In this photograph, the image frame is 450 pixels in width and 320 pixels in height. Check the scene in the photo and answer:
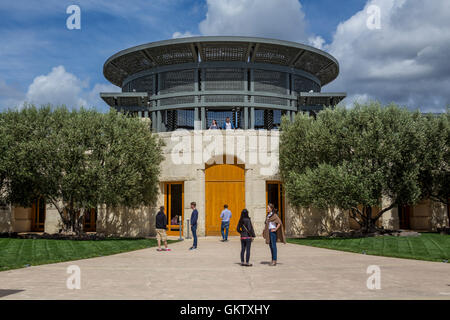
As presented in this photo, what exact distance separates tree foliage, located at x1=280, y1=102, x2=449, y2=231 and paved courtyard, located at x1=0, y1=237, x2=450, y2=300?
24.0 feet

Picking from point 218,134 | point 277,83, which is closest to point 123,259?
point 218,134

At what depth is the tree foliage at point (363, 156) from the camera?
21.1 metres

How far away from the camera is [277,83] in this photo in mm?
34938

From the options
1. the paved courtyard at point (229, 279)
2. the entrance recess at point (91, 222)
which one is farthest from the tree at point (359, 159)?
the entrance recess at point (91, 222)

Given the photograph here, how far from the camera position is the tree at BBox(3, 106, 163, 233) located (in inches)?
839

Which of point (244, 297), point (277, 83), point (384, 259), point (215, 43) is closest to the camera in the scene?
point (244, 297)

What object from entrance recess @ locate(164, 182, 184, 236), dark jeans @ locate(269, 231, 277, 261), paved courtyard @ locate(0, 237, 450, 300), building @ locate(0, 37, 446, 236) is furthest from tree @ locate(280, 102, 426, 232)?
dark jeans @ locate(269, 231, 277, 261)

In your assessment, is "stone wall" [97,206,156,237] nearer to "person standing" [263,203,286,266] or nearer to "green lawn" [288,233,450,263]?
"green lawn" [288,233,450,263]

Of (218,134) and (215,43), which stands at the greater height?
(215,43)

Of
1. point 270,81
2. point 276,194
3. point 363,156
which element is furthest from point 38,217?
point 363,156

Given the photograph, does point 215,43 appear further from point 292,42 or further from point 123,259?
point 123,259

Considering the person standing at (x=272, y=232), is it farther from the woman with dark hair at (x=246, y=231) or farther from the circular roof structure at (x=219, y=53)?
the circular roof structure at (x=219, y=53)

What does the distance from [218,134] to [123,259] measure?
12.7m

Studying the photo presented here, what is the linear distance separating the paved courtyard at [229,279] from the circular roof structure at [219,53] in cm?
2184
